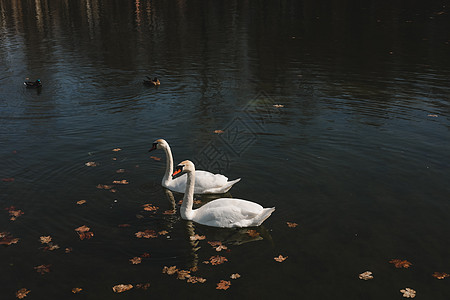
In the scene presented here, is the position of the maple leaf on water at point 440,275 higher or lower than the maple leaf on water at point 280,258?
lower

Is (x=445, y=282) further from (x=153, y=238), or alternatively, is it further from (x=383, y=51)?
(x=383, y=51)

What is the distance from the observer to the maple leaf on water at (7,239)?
9.12m

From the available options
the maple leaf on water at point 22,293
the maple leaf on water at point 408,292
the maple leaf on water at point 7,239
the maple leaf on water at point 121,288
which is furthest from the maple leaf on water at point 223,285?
the maple leaf on water at point 7,239

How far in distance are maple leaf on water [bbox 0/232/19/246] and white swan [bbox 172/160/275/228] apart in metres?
3.53

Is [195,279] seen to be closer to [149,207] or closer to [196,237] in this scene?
[196,237]

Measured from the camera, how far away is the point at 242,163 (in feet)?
42.4

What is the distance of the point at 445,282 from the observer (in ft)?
25.8

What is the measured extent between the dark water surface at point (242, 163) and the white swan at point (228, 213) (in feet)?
0.74

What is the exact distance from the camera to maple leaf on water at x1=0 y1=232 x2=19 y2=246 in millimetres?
9122

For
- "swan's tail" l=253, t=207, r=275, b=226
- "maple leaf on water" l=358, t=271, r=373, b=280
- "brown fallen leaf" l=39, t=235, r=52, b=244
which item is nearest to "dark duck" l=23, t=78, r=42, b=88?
"brown fallen leaf" l=39, t=235, r=52, b=244

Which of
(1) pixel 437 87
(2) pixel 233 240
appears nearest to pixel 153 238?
(2) pixel 233 240

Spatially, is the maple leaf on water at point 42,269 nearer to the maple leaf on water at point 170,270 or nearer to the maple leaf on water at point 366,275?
the maple leaf on water at point 170,270

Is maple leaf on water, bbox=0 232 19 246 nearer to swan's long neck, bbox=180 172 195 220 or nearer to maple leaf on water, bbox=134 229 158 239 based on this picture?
maple leaf on water, bbox=134 229 158 239

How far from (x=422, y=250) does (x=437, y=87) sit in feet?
47.5
